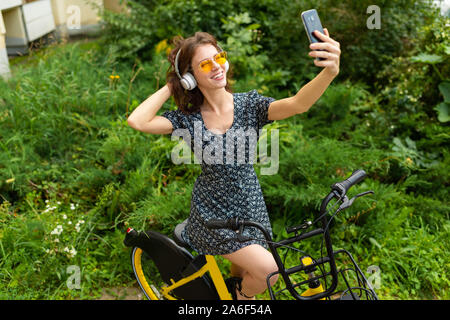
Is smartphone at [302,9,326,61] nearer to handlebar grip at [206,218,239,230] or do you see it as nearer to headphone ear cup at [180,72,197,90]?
headphone ear cup at [180,72,197,90]

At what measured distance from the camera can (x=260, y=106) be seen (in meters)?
2.00

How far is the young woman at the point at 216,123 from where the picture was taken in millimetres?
1931

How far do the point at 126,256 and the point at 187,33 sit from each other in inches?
122

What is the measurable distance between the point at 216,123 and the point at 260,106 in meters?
0.24

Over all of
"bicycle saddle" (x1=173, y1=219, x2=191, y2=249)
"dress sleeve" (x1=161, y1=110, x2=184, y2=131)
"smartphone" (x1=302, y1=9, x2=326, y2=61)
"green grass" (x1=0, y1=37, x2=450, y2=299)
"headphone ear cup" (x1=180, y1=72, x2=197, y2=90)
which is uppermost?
"smartphone" (x1=302, y1=9, x2=326, y2=61)

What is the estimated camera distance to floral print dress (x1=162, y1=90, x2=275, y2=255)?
6.51 feet

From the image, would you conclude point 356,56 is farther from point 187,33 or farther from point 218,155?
point 218,155

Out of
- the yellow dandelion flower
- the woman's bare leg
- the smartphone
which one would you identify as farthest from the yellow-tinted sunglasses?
the yellow dandelion flower

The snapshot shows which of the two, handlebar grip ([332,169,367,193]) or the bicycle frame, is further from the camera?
the bicycle frame

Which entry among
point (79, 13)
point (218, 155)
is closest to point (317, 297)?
point (218, 155)

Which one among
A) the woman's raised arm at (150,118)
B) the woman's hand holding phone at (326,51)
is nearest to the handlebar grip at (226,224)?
the woman's raised arm at (150,118)

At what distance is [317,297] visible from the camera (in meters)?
1.61

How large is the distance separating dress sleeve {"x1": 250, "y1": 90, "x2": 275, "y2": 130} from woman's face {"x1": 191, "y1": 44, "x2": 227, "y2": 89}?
186 mm

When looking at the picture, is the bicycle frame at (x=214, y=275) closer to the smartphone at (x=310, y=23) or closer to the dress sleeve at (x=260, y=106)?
the dress sleeve at (x=260, y=106)
